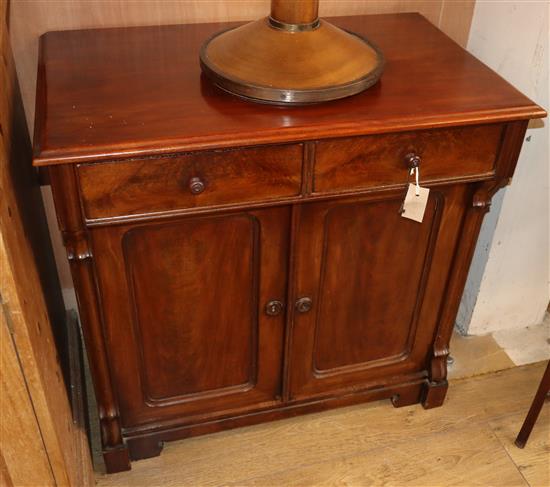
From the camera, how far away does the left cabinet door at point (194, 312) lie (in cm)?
123

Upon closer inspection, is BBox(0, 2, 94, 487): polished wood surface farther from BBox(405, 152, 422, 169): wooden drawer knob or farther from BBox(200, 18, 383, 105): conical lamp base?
BBox(405, 152, 422, 169): wooden drawer knob

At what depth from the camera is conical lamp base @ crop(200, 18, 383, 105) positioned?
1.14m

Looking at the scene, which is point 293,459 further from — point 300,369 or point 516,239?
point 516,239

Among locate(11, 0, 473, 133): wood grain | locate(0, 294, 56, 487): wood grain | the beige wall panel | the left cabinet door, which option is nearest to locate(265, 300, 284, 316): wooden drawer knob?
the left cabinet door

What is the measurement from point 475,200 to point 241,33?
0.56 metres

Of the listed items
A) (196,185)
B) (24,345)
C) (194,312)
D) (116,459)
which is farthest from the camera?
(116,459)

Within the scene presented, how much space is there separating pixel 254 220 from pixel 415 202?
0.30 meters

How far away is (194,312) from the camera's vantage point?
A: 1.34 meters

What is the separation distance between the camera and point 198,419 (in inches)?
59.8

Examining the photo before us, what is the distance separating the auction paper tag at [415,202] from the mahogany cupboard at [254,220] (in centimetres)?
2

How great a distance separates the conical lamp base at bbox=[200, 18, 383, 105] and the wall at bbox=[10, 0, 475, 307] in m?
0.25

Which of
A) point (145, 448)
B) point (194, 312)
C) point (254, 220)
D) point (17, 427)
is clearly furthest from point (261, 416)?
point (17, 427)

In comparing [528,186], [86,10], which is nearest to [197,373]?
[86,10]

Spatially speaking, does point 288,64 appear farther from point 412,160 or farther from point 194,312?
point 194,312
